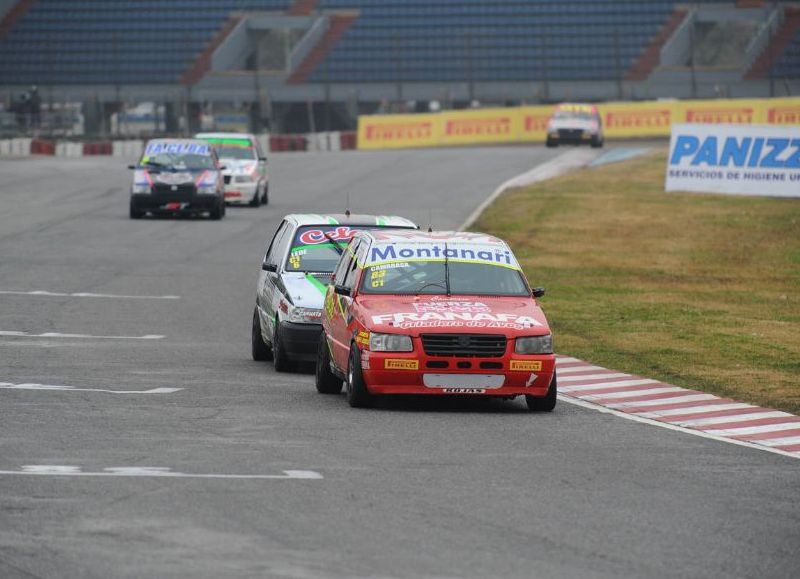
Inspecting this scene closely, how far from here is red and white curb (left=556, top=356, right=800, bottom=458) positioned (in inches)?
517

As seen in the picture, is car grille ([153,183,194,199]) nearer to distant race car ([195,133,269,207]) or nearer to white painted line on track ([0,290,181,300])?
distant race car ([195,133,269,207])

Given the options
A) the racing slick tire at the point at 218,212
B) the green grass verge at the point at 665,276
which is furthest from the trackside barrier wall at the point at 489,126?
the racing slick tire at the point at 218,212

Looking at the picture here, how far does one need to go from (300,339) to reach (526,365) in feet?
11.3

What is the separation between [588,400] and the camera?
1531 centimetres

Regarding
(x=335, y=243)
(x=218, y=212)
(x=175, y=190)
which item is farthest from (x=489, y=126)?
(x=335, y=243)

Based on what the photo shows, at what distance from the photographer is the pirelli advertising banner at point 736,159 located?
35.8m

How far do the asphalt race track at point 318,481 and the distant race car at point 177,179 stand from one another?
618 inches

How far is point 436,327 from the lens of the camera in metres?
13.6

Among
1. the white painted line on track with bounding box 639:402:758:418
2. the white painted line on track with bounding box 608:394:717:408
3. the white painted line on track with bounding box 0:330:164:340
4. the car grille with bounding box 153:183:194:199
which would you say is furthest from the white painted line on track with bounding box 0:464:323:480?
the car grille with bounding box 153:183:194:199

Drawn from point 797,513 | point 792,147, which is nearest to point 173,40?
point 792,147

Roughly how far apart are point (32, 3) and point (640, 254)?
48.5 metres

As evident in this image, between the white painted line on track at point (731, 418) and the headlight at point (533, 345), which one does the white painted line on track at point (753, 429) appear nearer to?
the white painted line on track at point (731, 418)

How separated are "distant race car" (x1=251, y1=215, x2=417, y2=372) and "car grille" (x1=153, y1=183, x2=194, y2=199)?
59.3 ft

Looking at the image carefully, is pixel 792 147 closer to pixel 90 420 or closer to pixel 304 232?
pixel 304 232
